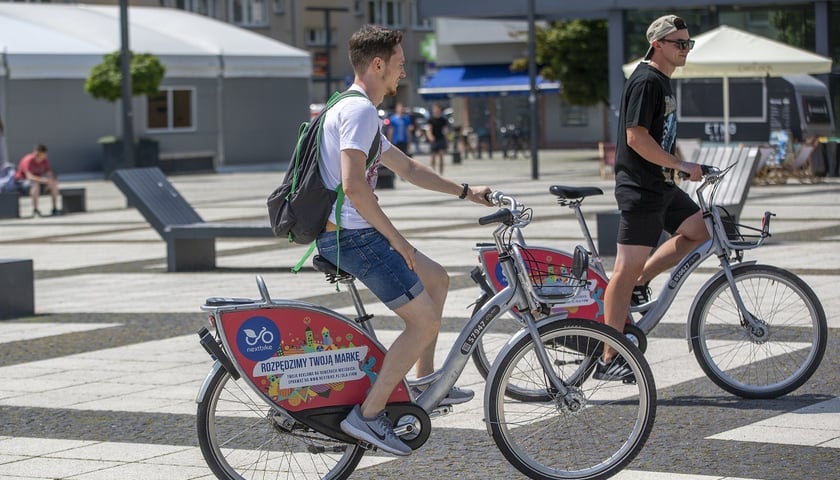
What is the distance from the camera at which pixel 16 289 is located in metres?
10.9

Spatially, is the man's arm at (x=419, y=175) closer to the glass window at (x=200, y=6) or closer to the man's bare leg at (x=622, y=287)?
the man's bare leg at (x=622, y=287)

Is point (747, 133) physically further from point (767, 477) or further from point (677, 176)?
point (767, 477)

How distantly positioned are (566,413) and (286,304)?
109 centimetres

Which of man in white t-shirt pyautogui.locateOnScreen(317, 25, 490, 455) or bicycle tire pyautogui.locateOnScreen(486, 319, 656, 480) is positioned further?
bicycle tire pyautogui.locateOnScreen(486, 319, 656, 480)

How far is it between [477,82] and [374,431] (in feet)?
167

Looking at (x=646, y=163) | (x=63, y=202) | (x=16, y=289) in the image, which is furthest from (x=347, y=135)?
(x=63, y=202)

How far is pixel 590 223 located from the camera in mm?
17141

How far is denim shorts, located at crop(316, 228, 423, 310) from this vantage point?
5.21m

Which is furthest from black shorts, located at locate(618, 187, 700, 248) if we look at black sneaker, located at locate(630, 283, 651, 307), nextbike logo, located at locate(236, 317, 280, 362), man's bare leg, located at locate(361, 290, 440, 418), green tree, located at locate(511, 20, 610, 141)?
green tree, located at locate(511, 20, 610, 141)

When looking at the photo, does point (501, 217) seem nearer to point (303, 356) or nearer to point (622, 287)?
point (303, 356)

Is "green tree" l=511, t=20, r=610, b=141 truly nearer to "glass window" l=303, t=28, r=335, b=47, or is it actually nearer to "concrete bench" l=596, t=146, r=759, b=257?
"concrete bench" l=596, t=146, r=759, b=257

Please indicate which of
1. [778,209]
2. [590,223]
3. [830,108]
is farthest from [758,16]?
[590,223]

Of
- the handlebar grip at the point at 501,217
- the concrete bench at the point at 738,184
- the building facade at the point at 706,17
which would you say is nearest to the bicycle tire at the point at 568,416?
the handlebar grip at the point at 501,217

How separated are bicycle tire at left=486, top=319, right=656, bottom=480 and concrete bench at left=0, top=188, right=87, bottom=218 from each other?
18662 millimetres
